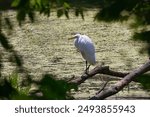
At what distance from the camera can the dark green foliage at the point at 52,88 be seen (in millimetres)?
1095

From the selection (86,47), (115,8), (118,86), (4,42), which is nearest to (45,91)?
(4,42)

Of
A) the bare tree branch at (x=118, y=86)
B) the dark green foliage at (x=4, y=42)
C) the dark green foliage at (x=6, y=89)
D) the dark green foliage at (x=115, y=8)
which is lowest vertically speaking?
the bare tree branch at (x=118, y=86)

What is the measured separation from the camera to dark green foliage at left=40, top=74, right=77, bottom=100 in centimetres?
109

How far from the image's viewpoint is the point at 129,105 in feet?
3.93

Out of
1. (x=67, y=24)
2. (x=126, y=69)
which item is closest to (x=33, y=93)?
(x=126, y=69)

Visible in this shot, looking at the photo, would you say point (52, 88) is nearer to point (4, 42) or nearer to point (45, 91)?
point (45, 91)

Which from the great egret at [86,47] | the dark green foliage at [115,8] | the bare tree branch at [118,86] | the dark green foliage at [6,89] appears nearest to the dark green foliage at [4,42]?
the dark green foliage at [6,89]

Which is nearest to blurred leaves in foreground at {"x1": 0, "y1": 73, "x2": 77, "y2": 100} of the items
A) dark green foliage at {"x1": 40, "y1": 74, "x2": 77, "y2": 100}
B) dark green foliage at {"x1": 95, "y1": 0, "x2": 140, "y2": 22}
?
dark green foliage at {"x1": 40, "y1": 74, "x2": 77, "y2": 100}

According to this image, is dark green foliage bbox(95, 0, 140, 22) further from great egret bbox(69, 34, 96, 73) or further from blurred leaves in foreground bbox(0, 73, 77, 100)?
great egret bbox(69, 34, 96, 73)

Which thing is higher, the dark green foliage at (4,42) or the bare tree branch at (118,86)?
the dark green foliage at (4,42)

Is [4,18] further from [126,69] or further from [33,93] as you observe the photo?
[126,69]

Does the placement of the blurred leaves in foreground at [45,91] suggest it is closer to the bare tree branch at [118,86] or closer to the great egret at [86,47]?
the bare tree branch at [118,86]

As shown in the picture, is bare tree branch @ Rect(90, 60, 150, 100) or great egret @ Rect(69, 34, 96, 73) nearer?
bare tree branch @ Rect(90, 60, 150, 100)

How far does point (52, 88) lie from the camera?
110cm
